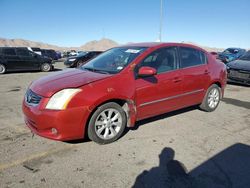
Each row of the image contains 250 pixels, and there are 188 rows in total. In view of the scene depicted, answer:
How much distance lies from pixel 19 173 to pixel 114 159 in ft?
4.18

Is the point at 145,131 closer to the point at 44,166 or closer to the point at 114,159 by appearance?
the point at 114,159

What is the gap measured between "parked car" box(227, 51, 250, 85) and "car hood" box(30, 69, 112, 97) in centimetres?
720

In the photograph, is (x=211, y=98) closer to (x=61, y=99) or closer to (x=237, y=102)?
(x=237, y=102)

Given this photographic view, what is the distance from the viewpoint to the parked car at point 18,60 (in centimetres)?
1460

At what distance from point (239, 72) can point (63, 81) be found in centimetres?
788

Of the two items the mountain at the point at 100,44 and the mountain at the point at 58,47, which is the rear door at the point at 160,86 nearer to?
the mountain at the point at 58,47

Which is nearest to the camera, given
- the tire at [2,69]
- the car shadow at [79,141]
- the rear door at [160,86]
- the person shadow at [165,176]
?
the person shadow at [165,176]

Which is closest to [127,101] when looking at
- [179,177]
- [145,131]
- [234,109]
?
[145,131]

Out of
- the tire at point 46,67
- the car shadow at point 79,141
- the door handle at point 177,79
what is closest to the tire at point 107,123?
the car shadow at point 79,141

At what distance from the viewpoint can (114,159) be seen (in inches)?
138

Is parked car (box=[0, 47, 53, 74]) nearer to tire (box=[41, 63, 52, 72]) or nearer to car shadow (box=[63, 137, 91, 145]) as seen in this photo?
tire (box=[41, 63, 52, 72])

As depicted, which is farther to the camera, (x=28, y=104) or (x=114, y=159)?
(x=28, y=104)

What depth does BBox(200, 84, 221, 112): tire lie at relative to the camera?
19.0 ft

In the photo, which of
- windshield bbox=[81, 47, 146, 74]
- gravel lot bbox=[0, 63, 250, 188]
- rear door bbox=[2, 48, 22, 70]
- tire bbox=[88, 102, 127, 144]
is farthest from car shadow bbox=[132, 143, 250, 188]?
rear door bbox=[2, 48, 22, 70]
